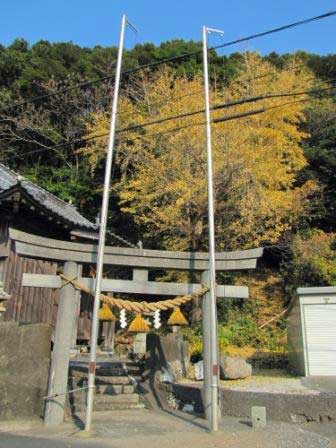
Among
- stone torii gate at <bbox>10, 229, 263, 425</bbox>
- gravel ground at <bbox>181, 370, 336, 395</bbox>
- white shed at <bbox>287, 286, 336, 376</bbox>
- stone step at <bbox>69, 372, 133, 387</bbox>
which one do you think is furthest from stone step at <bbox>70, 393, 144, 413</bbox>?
white shed at <bbox>287, 286, 336, 376</bbox>

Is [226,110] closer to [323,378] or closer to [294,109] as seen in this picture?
[294,109]

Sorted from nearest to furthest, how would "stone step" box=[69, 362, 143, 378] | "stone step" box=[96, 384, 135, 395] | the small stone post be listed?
1. the small stone post
2. "stone step" box=[96, 384, 135, 395]
3. "stone step" box=[69, 362, 143, 378]

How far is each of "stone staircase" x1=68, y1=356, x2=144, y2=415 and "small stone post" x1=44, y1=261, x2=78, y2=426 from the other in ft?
3.71

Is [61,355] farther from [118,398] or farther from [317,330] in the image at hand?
[317,330]

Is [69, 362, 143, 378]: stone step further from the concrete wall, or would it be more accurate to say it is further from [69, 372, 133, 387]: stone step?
the concrete wall

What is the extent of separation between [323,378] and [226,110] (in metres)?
14.0

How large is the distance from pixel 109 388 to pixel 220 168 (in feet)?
36.1

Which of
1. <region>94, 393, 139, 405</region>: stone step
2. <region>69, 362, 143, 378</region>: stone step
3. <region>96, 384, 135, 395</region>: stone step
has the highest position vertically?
<region>69, 362, 143, 378</region>: stone step

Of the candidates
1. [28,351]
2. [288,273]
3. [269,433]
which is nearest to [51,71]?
[288,273]

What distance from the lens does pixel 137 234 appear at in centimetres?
2489

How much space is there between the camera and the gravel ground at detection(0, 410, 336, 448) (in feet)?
21.2

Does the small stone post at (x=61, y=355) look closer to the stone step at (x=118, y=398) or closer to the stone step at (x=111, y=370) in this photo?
the stone step at (x=118, y=398)

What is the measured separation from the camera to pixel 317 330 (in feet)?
32.8

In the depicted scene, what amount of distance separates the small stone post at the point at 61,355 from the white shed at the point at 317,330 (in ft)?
17.6
